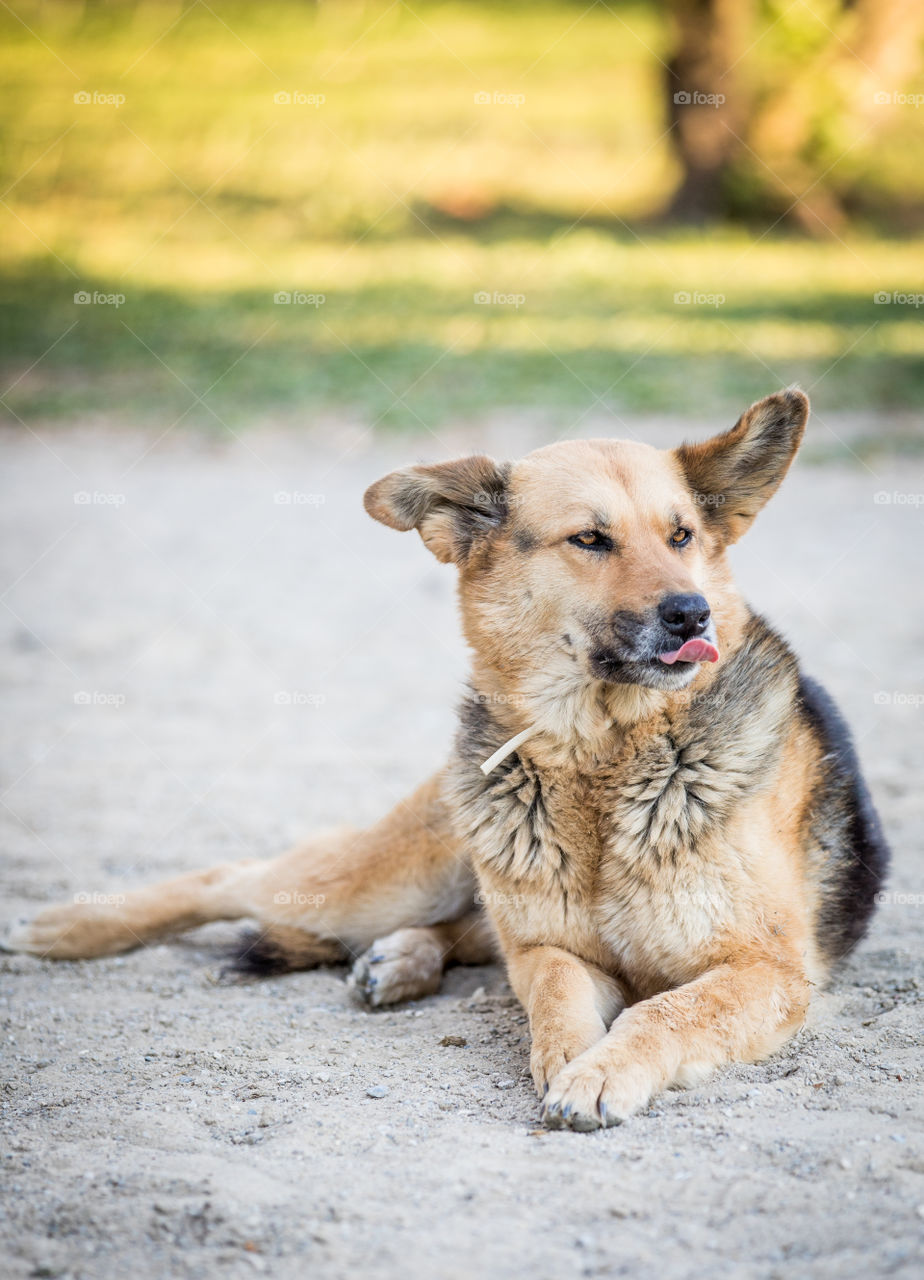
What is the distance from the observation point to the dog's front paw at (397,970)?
4379mm

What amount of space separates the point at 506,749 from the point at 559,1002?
2.66 ft

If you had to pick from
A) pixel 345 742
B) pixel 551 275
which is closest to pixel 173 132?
pixel 551 275

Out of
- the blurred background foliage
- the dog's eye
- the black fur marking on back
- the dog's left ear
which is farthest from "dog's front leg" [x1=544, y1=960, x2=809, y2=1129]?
the blurred background foliage

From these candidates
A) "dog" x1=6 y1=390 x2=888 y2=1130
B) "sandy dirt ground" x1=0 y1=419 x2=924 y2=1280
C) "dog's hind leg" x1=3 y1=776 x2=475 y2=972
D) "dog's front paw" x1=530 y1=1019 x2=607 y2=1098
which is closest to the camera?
"sandy dirt ground" x1=0 y1=419 x2=924 y2=1280

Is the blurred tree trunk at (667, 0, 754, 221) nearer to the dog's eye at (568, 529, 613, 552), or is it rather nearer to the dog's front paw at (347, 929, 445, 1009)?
the dog's eye at (568, 529, 613, 552)

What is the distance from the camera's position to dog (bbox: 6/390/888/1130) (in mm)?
3529

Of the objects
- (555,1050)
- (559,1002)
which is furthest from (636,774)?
(555,1050)

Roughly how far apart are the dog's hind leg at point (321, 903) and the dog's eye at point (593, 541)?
1.26 metres

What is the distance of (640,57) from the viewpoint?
2620 cm

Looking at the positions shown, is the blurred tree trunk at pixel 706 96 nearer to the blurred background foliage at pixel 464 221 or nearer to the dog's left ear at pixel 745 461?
the blurred background foliage at pixel 464 221

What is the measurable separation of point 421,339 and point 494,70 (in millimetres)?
13782

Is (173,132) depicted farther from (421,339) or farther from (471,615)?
(471,615)

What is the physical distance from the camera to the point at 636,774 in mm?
3797

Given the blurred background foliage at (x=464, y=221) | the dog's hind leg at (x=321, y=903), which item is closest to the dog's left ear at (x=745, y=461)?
the dog's hind leg at (x=321, y=903)
